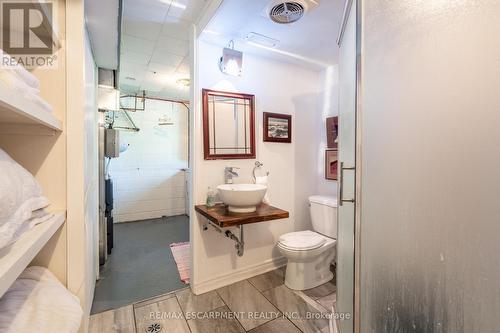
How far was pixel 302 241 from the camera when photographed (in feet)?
6.95

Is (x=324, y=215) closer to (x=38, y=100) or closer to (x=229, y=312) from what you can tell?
(x=229, y=312)

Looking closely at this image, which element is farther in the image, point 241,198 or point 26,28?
point 241,198

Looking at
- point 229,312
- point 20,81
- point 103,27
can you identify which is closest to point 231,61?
point 103,27

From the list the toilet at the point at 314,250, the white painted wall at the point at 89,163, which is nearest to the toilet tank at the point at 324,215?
the toilet at the point at 314,250

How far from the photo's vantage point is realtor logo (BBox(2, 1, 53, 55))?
30.0 inches

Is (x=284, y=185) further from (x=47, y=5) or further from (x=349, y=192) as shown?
(x=47, y=5)

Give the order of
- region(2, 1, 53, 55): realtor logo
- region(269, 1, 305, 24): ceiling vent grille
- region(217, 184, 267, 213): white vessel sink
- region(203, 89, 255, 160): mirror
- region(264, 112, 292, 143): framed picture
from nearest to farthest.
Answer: region(2, 1, 53, 55): realtor logo < region(269, 1, 305, 24): ceiling vent grille < region(217, 184, 267, 213): white vessel sink < region(203, 89, 255, 160): mirror < region(264, 112, 292, 143): framed picture

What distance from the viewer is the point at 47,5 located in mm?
809

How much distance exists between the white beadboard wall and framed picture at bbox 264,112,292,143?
8.71 ft

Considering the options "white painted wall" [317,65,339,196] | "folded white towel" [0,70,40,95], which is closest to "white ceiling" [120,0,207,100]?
"folded white towel" [0,70,40,95]

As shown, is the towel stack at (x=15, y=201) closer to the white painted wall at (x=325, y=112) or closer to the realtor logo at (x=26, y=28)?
the realtor logo at (x=26, y=28)

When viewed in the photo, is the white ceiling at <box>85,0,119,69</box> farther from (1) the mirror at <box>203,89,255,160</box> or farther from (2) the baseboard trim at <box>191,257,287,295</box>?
(2) the baseboard trim at <box>191,257,287,295</box>

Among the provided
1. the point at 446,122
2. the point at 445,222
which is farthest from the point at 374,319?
the point at 446,122

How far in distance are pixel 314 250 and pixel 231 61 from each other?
185cm
